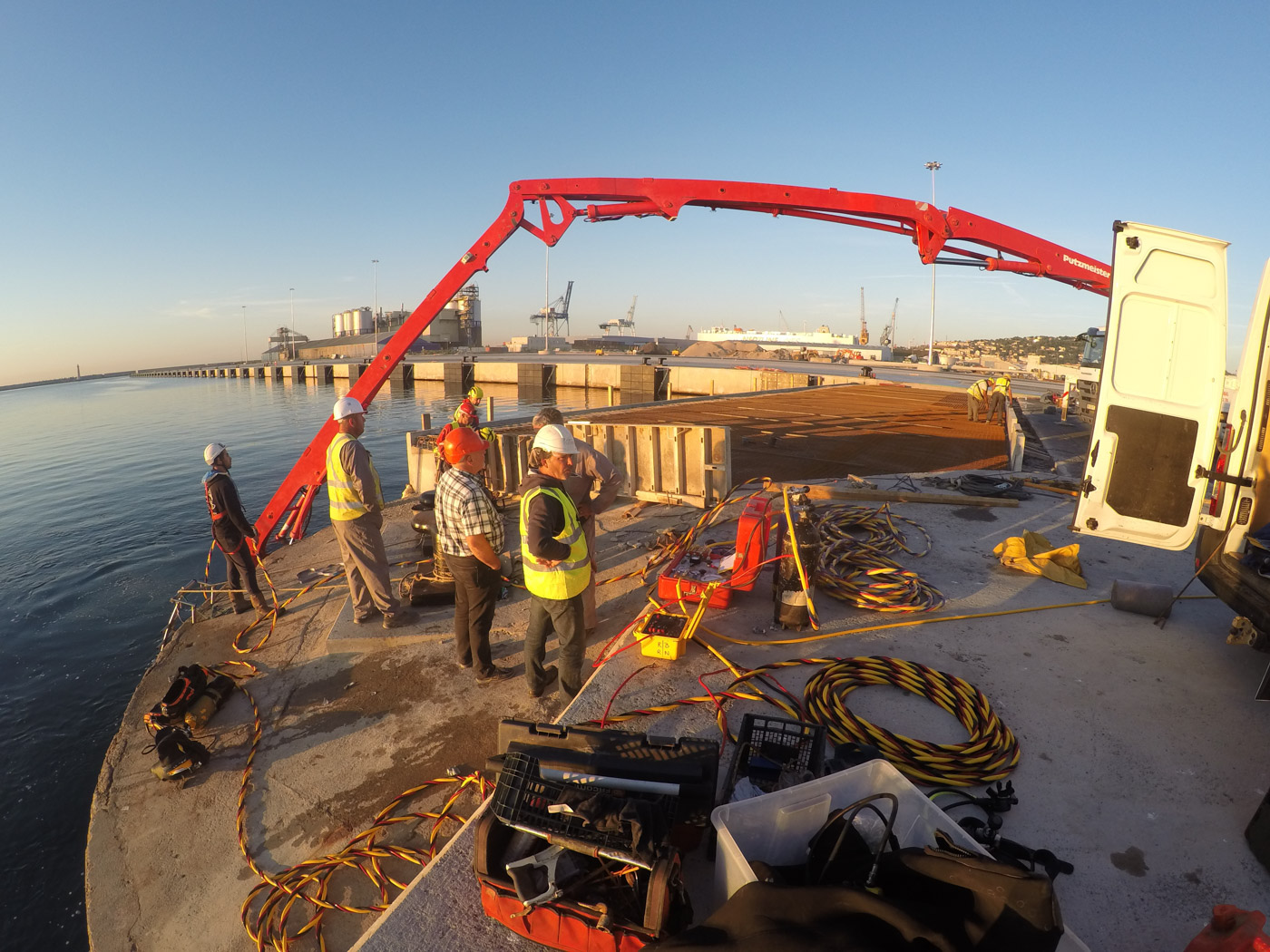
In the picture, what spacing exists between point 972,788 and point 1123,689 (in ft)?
5.25

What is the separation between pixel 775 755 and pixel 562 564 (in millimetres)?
1740

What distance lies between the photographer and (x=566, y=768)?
237 cm

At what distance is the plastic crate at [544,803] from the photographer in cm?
209

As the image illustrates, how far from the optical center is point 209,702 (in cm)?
486

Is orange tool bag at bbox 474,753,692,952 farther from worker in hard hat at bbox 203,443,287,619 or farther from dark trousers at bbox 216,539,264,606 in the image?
dark trousers at bbox 216,539,264,606

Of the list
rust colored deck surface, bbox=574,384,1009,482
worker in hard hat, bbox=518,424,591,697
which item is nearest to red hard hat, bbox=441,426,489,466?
worker in hard hat, bbox=518,424,591,697

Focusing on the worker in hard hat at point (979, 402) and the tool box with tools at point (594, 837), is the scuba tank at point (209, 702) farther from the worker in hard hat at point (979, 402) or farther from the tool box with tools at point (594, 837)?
the worker in hard hat at point (979, 402)

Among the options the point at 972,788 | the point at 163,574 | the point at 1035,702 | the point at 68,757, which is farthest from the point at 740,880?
the point at 163,574

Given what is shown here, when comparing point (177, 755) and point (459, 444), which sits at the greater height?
point (459, 444)

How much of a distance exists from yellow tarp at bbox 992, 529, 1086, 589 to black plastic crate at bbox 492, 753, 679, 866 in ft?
15.3

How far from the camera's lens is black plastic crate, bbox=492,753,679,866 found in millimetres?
2080

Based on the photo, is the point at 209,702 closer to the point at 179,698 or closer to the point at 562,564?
the point at 179,698

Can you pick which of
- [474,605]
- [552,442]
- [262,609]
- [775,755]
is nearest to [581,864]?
[775,755]

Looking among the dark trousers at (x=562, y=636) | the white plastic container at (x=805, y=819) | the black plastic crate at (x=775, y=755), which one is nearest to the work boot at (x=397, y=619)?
the dark trousers at (x=562, y=636)
